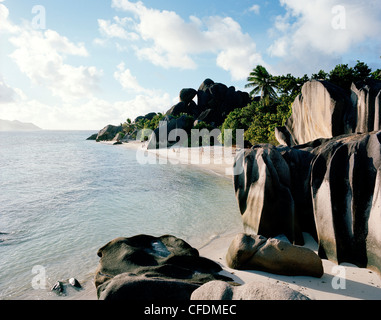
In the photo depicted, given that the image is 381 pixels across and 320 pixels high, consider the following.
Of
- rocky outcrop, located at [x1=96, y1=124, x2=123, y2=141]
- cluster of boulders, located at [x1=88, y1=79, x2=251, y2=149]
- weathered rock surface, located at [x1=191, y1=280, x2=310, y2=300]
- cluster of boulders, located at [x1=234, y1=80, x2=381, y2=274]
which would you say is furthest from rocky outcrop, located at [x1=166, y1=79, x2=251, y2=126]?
weathered rock surface, located at [x1=191, y1=280, x2=310, y2=300]

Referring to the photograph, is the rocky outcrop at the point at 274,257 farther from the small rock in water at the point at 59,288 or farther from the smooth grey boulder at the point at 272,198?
the small rock in water at the point at 59,288

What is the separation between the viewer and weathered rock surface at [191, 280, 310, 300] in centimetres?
363

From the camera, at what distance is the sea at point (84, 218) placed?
7164 mm

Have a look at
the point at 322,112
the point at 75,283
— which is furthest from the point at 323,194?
the point at 75,283

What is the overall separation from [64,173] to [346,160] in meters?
23.3

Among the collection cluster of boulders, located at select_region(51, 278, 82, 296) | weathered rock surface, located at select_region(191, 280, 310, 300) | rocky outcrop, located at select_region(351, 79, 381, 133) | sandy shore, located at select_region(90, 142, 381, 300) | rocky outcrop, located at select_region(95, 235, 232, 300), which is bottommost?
cluster of boulders, located at select_region(51, 278, 82, 296)

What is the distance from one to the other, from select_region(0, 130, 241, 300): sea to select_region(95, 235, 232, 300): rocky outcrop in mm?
837

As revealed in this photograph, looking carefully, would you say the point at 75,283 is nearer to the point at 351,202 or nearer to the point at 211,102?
the point at 351,202

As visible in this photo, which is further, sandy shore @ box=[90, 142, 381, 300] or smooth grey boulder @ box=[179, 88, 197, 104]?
smooth grey boulder @ box=[179, 88, 197, 104]

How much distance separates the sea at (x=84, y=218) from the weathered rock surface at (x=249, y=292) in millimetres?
3484

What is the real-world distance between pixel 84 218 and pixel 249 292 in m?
9.68

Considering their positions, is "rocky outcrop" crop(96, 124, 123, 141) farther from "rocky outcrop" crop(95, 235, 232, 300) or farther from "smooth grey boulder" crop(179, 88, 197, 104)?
"rocky outcrop" crop(95, 235, 232, 300)

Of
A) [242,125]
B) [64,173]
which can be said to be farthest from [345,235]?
[242,125]
